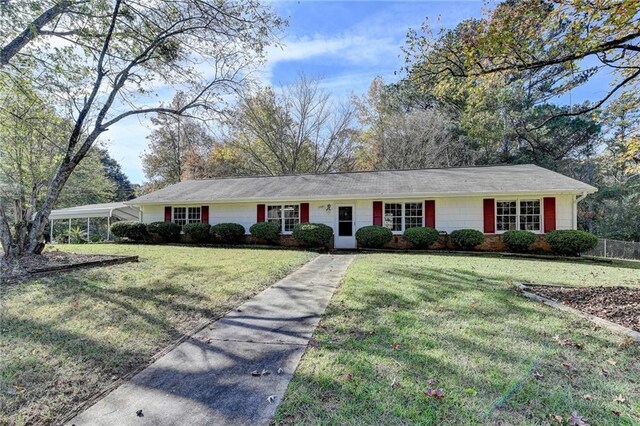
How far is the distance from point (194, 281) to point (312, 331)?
12.6 ft

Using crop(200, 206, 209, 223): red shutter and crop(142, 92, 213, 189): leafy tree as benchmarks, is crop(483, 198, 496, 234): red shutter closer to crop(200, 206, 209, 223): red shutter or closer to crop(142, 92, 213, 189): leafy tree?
crop(200, 206, 209, 223): red shutter

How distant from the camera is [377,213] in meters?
14.5

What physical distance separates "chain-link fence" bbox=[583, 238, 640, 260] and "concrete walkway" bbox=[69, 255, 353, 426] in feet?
60.1

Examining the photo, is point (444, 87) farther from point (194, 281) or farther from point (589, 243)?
point (589, 243)

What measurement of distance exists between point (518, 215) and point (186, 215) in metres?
15.6

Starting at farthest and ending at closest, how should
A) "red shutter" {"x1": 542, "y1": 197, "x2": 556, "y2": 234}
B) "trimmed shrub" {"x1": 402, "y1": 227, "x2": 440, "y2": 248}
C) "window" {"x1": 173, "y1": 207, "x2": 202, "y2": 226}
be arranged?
"window" {"x1": 173, "y1": 207, "x2": 202, "y2": 226} → "trimmed shrub" {"x1": 402, "y1": 227, "x2": 440, "y2": 248} → "red shutter" {"x1": 542, "y1": 197, "x2": 556, "y2": 234}

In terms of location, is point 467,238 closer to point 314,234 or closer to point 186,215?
point 314,234

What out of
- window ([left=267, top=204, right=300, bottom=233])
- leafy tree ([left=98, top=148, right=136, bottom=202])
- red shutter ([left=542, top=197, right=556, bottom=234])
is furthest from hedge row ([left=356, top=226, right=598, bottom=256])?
leafy tree ([left=98, top=148, right=136, bottom=202])

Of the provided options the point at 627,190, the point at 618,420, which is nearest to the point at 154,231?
the point at 618,420

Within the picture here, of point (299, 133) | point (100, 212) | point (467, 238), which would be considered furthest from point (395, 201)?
point (100, 212)

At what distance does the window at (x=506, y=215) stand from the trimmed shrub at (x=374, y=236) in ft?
14.4

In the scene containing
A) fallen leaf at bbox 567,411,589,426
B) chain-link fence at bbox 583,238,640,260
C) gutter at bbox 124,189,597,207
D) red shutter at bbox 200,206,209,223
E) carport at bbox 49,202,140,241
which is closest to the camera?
fallen leaf at bbox 567,411,589,426

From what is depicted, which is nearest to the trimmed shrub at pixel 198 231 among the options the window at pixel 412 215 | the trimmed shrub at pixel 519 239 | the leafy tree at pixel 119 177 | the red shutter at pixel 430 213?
the window at pixel 412 215

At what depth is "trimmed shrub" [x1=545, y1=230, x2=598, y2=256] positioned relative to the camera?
11.9 metres
